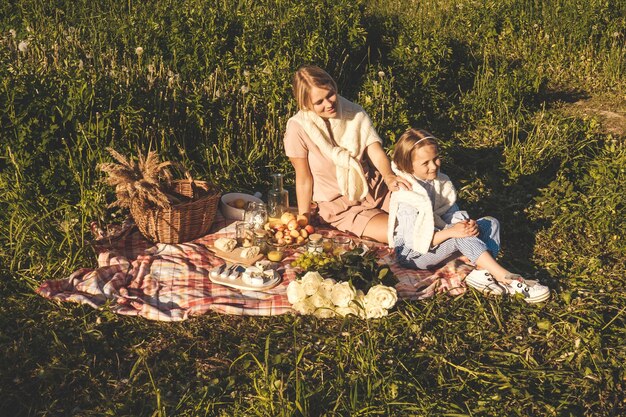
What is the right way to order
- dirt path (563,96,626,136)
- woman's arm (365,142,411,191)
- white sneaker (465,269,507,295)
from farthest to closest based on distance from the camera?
1. dirt path (563,96,626,136)
2. woman's arm (365,142,411,191)
3. white sneaker (465,269,507,295)

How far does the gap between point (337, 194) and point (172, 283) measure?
1612 mm

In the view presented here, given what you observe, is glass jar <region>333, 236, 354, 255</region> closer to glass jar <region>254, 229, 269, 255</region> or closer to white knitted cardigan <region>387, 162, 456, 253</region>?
white knitted cardigan <region>387, 162, 456, 253</region>

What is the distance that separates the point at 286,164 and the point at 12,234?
2606 mm

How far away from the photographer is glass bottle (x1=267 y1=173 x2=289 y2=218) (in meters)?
5.77

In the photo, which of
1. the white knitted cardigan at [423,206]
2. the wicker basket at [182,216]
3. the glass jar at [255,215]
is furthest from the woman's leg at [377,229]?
the wicker basket at [182,216]

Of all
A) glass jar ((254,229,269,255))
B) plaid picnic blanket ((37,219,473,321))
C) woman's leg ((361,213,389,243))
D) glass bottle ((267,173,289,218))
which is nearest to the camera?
A: plaid picnic blanket ((37,219,473,321))

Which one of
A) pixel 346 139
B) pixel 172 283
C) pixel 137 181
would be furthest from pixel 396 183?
pixel 137 181

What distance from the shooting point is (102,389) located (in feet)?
12.6

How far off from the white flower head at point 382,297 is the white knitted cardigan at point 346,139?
1.30 m

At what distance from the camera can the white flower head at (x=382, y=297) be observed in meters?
4.37

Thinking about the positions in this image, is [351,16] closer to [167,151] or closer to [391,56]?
[391,56]

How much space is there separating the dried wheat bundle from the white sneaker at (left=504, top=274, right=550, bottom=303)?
262 centimetres

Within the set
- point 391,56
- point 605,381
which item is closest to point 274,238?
point 605,381

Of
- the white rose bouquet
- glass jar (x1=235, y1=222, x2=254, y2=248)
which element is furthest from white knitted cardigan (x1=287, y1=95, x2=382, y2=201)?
the white rose bouquet
